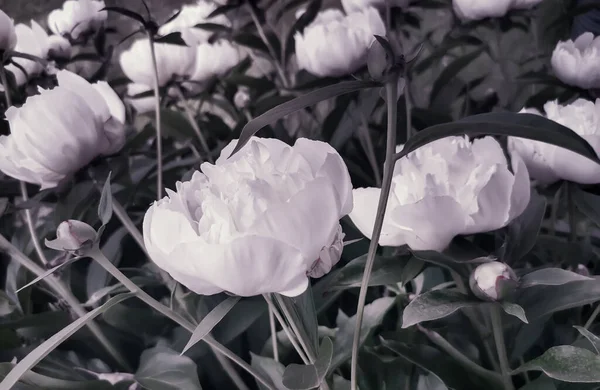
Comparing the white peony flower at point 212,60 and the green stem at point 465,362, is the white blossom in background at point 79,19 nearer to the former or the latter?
the white peony flower at point 212,60

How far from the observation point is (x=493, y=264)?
22 centimetres

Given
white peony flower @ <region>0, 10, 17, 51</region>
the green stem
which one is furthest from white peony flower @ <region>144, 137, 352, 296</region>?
white peony flower @ <region>0, 10, 17, 51</region>

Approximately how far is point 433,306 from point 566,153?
0.14m

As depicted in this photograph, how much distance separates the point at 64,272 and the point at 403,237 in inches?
12.7

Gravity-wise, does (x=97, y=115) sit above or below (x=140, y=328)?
above

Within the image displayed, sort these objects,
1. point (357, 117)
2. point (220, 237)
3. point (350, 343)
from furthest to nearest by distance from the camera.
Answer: point (357, 117) → point (350, 343) → point (220, 237)

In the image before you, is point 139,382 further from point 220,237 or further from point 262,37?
point 262,37

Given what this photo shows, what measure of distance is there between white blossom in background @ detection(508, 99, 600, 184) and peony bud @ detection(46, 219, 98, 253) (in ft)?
0.75

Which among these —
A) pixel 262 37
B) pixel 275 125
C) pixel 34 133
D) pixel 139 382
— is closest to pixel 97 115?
pixel 34 133

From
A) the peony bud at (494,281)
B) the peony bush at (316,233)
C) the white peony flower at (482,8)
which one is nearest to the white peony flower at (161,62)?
the peony bush at (316,233)

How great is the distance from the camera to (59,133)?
0.97 feet

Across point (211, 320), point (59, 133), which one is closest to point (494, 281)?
point (211, 320)

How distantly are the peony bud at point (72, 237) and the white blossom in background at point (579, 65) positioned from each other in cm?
37

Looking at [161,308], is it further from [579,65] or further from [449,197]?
[579,65]
